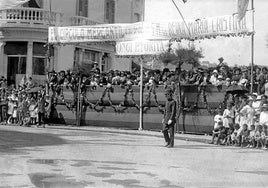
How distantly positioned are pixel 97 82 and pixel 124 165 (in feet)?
38.8

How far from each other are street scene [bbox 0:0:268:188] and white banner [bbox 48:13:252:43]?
0.13 ft

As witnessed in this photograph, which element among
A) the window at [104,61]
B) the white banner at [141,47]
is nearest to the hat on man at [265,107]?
the white banner at [141,47]

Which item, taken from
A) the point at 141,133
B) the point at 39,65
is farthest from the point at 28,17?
the point at 141,133

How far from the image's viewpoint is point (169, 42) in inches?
724

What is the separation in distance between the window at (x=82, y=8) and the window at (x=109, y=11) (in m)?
2.11

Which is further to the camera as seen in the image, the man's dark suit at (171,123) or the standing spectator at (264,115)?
the standing spectator at (264,115)

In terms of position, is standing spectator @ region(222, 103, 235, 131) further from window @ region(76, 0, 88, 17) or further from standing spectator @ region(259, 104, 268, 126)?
window @ region(76, 0, 88, 17)

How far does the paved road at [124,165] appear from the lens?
26.6ft

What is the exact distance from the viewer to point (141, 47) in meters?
19.0

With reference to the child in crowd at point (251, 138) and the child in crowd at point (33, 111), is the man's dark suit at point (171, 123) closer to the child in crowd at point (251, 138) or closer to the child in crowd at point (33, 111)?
the child in crowd at point (251, 138)

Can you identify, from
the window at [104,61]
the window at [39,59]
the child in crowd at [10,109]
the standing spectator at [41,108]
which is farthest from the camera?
the window at [104,61]

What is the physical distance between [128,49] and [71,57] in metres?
11.0

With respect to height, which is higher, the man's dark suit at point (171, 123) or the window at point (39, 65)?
the window at point (39, 65)

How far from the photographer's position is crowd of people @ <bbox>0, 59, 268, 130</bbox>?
1717 centimetres
